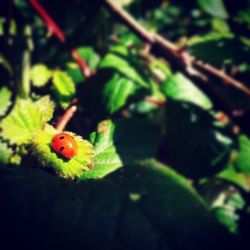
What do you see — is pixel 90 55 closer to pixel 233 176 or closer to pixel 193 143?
pixel 193 143

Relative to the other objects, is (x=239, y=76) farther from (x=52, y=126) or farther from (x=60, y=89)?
(x=52, y=126)

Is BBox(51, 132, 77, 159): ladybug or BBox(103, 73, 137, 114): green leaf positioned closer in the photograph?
BBox(51, 132, 77, 159): ladybug

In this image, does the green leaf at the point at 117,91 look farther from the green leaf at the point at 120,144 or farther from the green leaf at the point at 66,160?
the green leaf at the point at 66,160

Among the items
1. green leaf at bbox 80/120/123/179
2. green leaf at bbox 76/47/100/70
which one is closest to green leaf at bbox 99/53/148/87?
green leaf at bbox 76/47/100/70

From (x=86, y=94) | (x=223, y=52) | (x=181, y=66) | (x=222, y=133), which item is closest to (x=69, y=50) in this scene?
(x=86, y=94)

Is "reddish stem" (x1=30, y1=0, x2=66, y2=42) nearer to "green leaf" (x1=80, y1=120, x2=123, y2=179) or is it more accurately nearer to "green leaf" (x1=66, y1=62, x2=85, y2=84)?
"green leaf" (x1=66, y1=62, x2=85, y2=84)

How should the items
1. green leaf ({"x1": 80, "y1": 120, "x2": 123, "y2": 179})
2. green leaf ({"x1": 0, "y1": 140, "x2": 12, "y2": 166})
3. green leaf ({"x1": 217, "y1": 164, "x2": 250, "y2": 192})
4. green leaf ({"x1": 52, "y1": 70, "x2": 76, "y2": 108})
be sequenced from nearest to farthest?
green leaf ({"x1": 80, "y1": 120, "x2": 123, "y2": 179}) < green leaf ({"x1": 0, "y1": 140, "x2": 12, "y2": 166}) < green leaf ({"x1": 52, "y1": 70, "x2": 76, "y2": 108}) < green leaf ({"x1": 217, "y1": 164, "x2": 250, "y2": 192})

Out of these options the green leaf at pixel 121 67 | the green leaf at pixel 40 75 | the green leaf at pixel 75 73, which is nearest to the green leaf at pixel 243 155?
the green leaf at pixel 121 67
